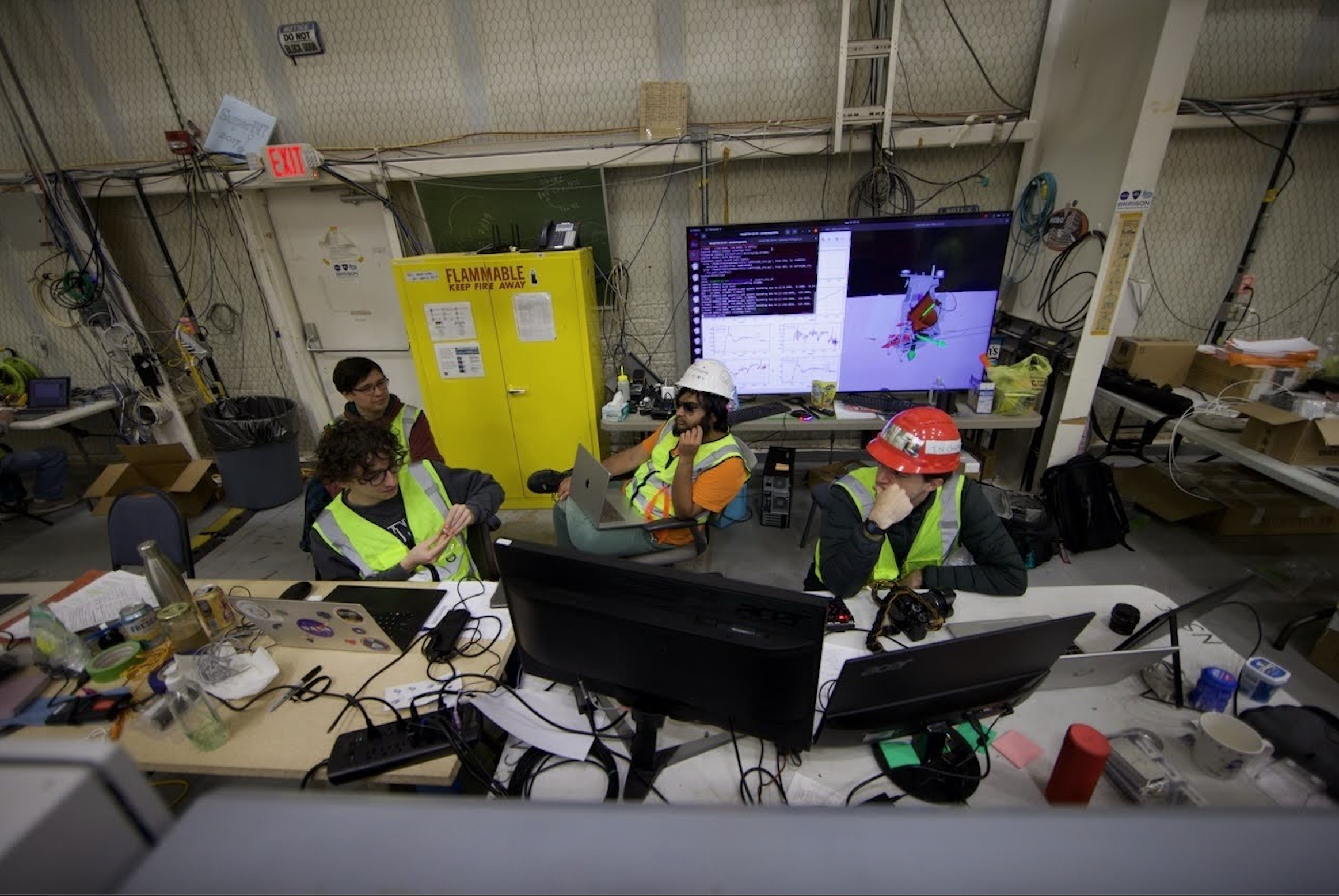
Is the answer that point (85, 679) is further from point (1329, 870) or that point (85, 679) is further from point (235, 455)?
point (235, 455)

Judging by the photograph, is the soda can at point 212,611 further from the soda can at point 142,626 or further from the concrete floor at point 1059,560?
the concrete floor at point 1059,560

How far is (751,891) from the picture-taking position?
0.90 ft

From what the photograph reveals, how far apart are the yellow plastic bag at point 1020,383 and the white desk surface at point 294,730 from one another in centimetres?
286

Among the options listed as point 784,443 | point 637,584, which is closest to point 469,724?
Result: point 637,584

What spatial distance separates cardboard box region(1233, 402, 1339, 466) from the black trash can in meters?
5.24

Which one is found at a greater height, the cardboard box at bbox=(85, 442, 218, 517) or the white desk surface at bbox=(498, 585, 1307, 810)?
the white desk surface at bbox=(498, 585, 1307, 810)

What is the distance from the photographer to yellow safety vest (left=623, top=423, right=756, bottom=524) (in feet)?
6.91

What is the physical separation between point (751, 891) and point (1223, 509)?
3.98 meters

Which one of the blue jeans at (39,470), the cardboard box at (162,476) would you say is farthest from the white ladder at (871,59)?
the blue jeans at (39,470)

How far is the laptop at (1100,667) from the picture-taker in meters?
1.10

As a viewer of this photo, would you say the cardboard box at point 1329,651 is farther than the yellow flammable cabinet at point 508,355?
No

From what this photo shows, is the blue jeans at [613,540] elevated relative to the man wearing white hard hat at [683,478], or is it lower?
lower

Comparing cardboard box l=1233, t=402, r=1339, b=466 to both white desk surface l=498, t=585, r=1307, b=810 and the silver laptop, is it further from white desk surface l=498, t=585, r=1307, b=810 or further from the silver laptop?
the silver laptop

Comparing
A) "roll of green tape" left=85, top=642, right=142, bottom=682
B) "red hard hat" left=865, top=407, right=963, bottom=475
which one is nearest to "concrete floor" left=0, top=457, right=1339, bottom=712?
"red hard hat" left=865, top=407, right=963, bottom=475
